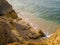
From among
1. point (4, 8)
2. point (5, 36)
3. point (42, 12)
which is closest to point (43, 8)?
point (42, 12)

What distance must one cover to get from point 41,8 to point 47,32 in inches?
388

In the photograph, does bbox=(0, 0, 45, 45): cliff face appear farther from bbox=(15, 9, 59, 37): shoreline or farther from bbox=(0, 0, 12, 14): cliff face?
bbox=(15, 9, 59, 37): shoreline

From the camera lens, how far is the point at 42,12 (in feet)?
86.2

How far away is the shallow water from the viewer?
69.2 feet

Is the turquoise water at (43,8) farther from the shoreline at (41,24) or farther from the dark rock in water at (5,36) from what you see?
the dark rock in water at (5,36)

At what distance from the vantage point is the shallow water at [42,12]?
21.1m

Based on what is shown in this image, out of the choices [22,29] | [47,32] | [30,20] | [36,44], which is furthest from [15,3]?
[36,44]

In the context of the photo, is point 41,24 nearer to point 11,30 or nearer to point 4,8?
point 4,8

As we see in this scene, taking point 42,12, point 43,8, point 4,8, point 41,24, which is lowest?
point 41,24

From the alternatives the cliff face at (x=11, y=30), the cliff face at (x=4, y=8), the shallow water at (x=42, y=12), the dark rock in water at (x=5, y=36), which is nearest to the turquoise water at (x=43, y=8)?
the shallow water at (x=42, y=12)

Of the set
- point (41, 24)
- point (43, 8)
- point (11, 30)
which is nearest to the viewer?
point (11, 30)

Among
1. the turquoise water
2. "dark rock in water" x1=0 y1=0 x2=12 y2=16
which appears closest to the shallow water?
the turquoise water

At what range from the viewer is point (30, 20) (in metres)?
22.8

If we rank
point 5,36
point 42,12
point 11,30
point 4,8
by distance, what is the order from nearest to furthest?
point 5,36 < point 11,30 < point 4,8 < point 42,12
